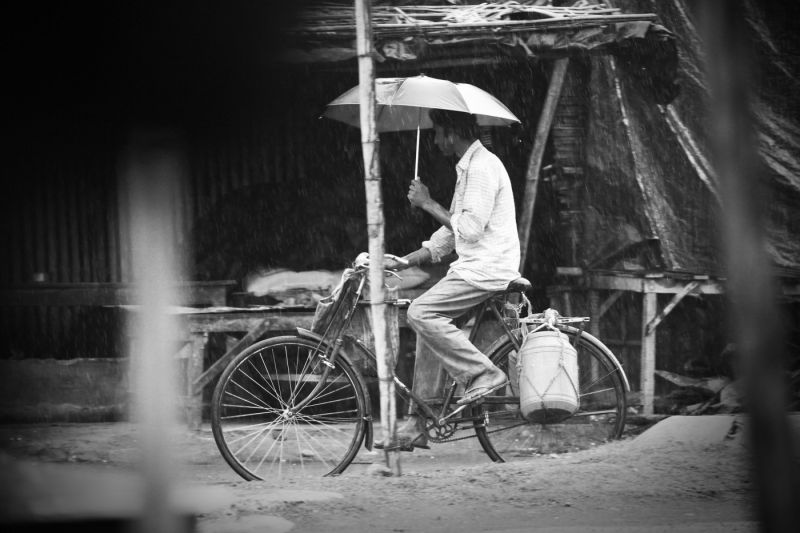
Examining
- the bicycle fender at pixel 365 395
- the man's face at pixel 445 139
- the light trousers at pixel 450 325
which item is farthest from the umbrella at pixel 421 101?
the bicycle fender at pixel 365 395

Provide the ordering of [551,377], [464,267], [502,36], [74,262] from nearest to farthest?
[551,377]
[464,267]
[502,36]
[74,262]

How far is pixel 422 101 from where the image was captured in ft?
17.5

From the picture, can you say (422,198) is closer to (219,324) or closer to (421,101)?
(421,101)

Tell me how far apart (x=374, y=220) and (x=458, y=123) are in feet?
3.35

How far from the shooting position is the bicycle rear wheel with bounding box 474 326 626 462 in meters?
5.42

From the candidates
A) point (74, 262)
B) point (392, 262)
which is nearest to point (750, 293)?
point (392, 262)

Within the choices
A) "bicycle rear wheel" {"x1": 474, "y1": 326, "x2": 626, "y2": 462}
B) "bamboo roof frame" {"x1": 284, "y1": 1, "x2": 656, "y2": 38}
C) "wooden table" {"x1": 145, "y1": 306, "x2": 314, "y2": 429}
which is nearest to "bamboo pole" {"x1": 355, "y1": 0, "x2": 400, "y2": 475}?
"bicycle rear wheel" {"x1": 474, "y1": 326, "x2": 626, "y2": 462}

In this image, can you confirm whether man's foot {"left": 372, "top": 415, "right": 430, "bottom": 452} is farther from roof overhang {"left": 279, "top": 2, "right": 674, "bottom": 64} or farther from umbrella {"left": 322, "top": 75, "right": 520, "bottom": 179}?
roof overhang {"left": 279, "top": 2, "right": 674, "bottom": 64}

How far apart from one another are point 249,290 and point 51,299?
1762 mm

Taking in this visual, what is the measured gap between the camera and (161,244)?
1542 mm

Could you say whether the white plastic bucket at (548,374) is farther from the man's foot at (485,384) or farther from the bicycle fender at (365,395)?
the bicycle fender at (365,395)

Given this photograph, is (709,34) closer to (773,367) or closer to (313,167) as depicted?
(773,367)

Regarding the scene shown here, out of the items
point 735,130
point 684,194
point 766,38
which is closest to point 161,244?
point 735,130

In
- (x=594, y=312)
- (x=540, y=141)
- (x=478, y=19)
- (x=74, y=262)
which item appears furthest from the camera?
(x=74, y=262)
